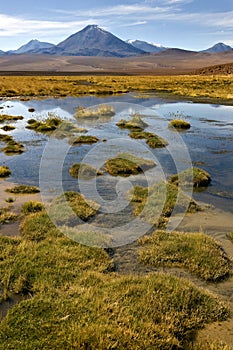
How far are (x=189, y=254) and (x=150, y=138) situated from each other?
59.3ft

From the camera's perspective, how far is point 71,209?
529 inches

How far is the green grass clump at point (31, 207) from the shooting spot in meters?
13.6

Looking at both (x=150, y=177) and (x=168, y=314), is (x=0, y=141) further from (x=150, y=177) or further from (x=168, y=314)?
(x=168, y=314)

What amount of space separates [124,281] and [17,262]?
3.12 meters

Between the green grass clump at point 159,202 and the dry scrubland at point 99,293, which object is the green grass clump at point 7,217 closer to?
the dry scrubland at point 99,293

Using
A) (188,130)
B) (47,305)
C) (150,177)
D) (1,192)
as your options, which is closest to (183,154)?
(150,177)

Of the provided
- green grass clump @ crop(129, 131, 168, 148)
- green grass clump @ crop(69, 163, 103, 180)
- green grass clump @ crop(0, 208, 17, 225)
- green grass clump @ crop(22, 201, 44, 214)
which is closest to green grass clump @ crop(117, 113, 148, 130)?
green grass clump @ crop(129, 131, 168, 148)

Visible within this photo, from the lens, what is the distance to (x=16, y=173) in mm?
19641

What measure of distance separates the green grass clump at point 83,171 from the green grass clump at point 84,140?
7207 mm

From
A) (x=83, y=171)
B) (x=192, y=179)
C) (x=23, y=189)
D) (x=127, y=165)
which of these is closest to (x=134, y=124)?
(x=127, y=165)

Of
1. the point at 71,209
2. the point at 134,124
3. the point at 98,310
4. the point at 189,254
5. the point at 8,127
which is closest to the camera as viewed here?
the point at 98,310

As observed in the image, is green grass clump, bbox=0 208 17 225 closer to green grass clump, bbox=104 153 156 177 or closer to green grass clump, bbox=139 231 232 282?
green grass clump, bbox=139 231 232 282

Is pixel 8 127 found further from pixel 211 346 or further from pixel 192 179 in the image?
pixel 211 346

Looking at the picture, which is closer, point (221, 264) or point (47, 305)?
point (47, 305)
